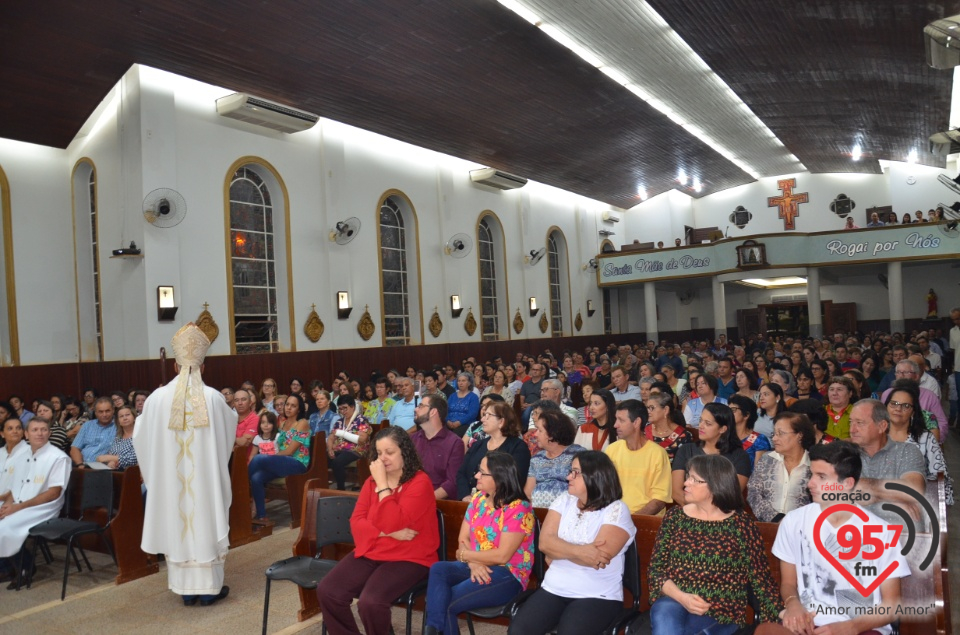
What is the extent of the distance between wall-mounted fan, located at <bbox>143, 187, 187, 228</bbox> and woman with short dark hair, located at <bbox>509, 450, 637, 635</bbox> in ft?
27.1

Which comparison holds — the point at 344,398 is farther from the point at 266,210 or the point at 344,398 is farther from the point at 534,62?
the point at 534,62

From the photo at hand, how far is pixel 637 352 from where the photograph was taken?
1488 cm

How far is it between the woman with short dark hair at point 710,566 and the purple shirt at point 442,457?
82.7 inches

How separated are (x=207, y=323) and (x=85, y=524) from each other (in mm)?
5735

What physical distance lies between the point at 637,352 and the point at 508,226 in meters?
4.70

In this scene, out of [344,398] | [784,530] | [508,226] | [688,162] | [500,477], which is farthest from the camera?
[688,162]

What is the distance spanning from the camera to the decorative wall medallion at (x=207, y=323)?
10.6 meters

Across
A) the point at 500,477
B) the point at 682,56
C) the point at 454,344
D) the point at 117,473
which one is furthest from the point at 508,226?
the point at 500,477

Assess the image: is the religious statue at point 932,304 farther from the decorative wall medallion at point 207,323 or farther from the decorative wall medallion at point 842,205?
the decorative wall medallion at point 207,323

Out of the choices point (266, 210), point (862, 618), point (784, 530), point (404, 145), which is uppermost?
point (404, 145)

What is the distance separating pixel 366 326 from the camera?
13211mm

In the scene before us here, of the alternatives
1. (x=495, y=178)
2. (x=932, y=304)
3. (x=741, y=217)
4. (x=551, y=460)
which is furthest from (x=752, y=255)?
(x=551, y=460)

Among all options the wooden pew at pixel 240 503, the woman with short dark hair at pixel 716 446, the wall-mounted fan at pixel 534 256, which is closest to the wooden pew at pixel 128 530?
the wooden pew at pixel 240 503

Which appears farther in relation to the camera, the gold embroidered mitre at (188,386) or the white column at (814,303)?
the white column at (814,303)
